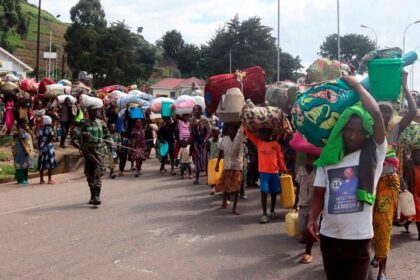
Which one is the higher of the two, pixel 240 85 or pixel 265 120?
pixel 240 85

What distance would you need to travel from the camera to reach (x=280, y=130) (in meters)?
7.19

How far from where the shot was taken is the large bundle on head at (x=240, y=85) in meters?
8.66

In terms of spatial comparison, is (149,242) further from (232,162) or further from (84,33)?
(84,33)

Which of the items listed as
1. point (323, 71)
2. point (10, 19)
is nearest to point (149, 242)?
point (323, 71)

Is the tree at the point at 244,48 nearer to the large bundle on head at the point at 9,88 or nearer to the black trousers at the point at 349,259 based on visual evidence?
the large bundle on head at the point at 9,88

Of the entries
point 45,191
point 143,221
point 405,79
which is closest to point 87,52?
point 45,191

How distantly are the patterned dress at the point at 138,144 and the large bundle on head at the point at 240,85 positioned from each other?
378cm

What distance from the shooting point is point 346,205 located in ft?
10.0

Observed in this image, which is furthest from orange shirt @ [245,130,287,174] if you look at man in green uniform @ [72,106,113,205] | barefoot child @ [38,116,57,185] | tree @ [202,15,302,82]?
tree @ [202,15,302,82]

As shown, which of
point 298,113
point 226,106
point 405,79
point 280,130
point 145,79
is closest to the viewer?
point 298,113

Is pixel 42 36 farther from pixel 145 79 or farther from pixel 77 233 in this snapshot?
pixel 77 233

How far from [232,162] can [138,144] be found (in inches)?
185

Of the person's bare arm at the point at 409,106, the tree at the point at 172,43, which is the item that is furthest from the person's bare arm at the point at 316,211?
the tree at the point at 172,43

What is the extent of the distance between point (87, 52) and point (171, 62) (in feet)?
137
